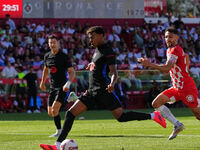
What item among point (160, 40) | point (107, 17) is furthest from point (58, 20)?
point (160, 40)

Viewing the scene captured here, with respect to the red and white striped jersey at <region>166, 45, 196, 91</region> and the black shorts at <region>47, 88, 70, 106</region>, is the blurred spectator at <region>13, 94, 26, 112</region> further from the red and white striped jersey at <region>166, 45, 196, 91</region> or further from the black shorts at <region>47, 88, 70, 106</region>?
the red and white striped jersey at <region>166, 45, 196, 91</region>

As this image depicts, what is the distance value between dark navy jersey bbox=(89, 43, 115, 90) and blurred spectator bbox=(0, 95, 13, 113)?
17078mm

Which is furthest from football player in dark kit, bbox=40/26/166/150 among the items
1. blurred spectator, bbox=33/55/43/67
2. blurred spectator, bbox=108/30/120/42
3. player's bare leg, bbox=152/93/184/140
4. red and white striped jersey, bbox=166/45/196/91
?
blurred spectator, bbox=108/30/120/42

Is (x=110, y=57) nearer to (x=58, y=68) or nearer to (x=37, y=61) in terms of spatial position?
(x=58, y=68)

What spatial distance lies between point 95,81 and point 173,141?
2.59 meters

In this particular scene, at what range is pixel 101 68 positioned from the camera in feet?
35.8

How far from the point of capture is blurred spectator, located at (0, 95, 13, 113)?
2746 centimetres

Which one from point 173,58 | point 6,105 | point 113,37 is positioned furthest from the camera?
point 113,37

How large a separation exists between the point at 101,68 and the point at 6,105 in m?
17.3

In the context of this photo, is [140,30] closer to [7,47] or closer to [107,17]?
[107,17]

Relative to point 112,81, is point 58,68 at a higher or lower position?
lower

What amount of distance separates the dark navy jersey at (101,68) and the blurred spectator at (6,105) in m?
17.1

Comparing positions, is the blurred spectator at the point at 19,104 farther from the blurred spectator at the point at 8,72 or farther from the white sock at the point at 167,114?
the white sock at the point at 167,114

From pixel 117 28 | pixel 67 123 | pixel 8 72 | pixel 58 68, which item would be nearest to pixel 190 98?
pixel 67 123
